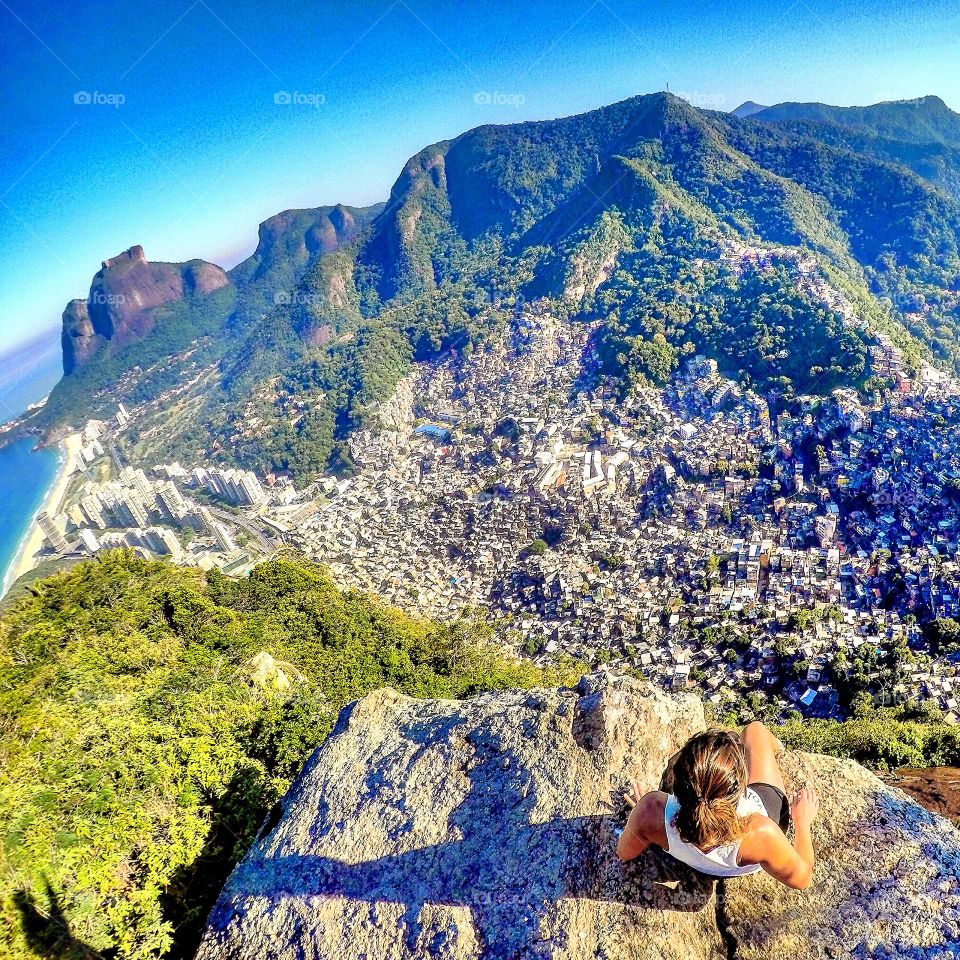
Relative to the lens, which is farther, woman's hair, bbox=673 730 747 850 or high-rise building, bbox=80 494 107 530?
high-rise building, bbox=80 494 107 530

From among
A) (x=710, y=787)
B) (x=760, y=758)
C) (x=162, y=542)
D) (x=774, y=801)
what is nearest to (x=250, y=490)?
(x=162, y=542)

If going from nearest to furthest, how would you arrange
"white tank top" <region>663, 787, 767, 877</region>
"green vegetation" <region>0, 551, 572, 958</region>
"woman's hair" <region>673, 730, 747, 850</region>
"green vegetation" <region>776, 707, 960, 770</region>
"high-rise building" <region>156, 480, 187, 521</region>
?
"woman's hair" <region>673, 730, 747, 850</region> < "white tank top" <region>663, 787, 767, 877</region> < "green vegetation" <region>0, 551, 572, 958</region> < "green vegetation" <region>776, 707, 960, 770</region> < "high-rise building" <region>156, 480, 187, 521</region>

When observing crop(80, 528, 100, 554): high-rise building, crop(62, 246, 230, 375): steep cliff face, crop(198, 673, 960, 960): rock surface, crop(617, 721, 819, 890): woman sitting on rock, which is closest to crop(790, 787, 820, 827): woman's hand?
crop(617, 721, 819, 890): woman sitting on rock

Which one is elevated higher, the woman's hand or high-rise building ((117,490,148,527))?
the woman's hand

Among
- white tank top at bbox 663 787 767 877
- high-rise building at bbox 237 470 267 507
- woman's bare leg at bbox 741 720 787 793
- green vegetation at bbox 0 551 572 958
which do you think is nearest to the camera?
white tank top at bbox 663 787 767 877

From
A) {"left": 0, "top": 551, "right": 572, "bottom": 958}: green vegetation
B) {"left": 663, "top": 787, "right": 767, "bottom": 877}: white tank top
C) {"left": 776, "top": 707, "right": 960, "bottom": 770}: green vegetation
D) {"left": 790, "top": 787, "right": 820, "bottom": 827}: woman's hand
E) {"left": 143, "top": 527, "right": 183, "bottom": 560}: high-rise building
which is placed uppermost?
{"left": 663, "top": 787, "right": 767, "bottom": 877}: white tank top

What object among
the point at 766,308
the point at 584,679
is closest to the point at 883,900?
the point at 584,679

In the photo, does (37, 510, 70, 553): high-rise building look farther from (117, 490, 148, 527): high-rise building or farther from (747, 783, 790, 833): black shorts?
(747, 783, 790, 833): black shorts
